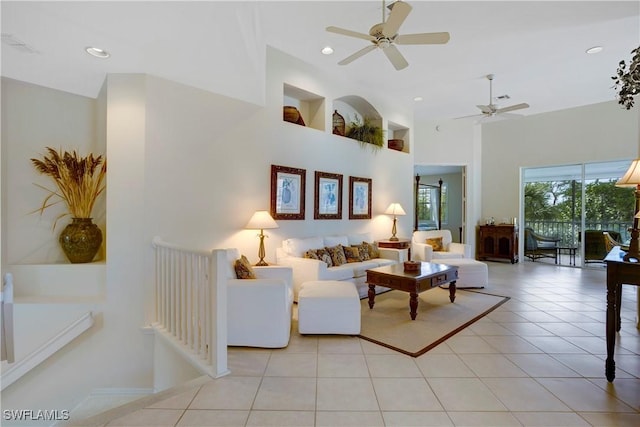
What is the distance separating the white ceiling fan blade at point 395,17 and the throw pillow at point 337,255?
285 centimetres

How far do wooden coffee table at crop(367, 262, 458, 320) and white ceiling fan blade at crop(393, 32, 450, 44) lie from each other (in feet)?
8.06

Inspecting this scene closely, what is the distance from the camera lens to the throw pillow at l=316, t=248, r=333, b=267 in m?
4.48

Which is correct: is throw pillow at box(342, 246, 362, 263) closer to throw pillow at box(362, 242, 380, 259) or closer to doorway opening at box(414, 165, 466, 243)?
throw pillow at box(362, 242, 380, 259)

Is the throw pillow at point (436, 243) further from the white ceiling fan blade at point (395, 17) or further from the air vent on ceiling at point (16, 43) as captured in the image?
the air vent on ceiling at point (16, 43)

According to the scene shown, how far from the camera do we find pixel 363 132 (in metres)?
5.81

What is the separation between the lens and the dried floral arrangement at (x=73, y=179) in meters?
3.35

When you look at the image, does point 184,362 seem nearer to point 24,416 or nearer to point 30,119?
→ point 24,416

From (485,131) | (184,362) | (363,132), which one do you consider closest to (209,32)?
(184,362)

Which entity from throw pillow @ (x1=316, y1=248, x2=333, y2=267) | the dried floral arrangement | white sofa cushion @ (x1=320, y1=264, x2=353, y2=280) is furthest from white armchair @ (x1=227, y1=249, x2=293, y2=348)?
the dried floral arrangement

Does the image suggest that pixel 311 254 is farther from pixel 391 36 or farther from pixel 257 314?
pixel 391 36

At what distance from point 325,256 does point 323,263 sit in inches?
16.3

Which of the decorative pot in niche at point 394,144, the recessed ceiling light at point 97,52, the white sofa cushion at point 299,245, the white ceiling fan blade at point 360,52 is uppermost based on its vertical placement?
A: the white ceiling fan blade at point 360,52

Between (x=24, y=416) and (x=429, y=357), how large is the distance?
3.63 metres

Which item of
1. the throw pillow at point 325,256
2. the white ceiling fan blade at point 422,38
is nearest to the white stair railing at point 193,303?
the throw pillow at point 325,256
